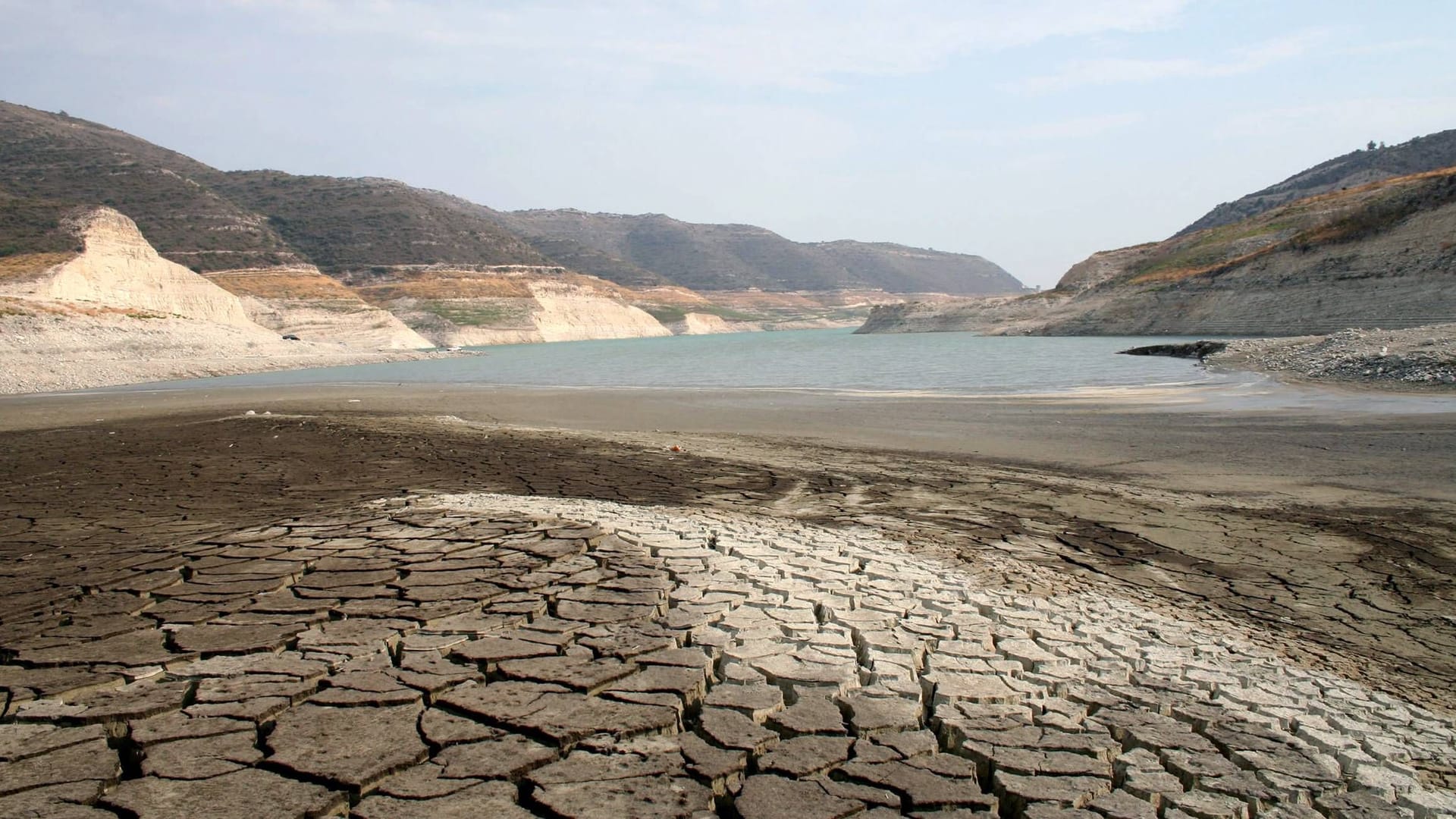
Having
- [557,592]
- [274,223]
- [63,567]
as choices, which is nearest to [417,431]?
[63,567]

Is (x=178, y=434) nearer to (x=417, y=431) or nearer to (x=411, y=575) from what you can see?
(x=417, y=431)

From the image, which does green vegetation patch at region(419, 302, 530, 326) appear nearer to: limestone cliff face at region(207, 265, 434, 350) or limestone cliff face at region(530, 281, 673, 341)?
limestone cliff face at region(530, 281, 673, 341)

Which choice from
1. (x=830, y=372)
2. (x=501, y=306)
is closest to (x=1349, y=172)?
(x=501, y=306)

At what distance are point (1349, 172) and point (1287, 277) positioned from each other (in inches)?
3502

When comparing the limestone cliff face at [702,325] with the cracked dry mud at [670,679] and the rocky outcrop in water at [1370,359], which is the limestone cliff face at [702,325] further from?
the cracked dry mud at [670,679]

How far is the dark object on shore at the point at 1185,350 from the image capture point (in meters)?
31.8

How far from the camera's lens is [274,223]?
370ft

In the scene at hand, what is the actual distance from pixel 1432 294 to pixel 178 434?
45584 mm

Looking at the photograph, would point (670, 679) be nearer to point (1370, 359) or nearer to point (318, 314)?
point (1370, 359)

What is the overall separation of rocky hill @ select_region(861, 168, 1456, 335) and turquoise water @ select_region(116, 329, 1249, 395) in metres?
9.83

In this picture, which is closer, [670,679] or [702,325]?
[670,679]

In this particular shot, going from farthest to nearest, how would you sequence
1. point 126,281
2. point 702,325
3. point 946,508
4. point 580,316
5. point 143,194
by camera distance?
point 702,325
point 580,316
point 143,194
point 126,281
point 946,508

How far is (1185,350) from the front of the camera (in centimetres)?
3306

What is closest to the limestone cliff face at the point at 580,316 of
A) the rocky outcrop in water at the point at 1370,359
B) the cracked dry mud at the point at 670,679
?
the rocky outcrop in water at the point at 1370,359
